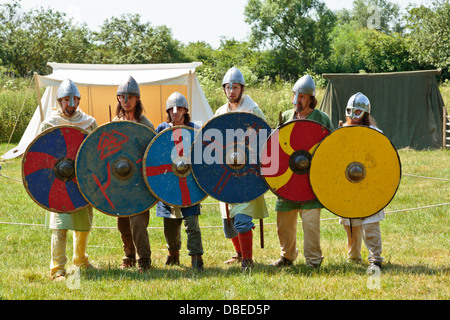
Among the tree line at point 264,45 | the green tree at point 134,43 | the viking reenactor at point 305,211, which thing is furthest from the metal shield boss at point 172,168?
the green tree at point 134,43

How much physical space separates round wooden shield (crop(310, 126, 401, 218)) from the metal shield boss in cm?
95

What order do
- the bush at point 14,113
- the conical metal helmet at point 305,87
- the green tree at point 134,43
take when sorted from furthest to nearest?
the green tree at point 134,43 < the bush at point 14,113 < the conical metal helmet at point 305,87

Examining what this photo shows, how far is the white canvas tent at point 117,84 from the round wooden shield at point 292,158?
812cm

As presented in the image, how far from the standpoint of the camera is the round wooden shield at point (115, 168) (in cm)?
450

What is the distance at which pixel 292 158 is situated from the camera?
15.0 ft

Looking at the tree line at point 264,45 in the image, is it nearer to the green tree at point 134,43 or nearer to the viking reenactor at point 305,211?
the green tree at point 134,43

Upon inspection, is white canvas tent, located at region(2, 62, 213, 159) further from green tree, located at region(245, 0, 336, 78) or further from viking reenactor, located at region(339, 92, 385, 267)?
green tree, located at region(245, 0, 336, 78)

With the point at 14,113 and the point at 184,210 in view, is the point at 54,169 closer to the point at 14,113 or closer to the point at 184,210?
the point at 184,210

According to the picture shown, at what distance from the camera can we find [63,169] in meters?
4.51

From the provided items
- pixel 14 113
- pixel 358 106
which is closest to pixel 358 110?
pixel 358 106

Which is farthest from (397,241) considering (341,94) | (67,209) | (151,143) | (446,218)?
(341,94)

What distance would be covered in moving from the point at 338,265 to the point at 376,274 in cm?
46

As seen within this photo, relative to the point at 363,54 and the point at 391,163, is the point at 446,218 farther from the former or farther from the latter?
the point at 363,54

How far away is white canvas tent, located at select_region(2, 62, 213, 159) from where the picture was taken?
12.6 metres
